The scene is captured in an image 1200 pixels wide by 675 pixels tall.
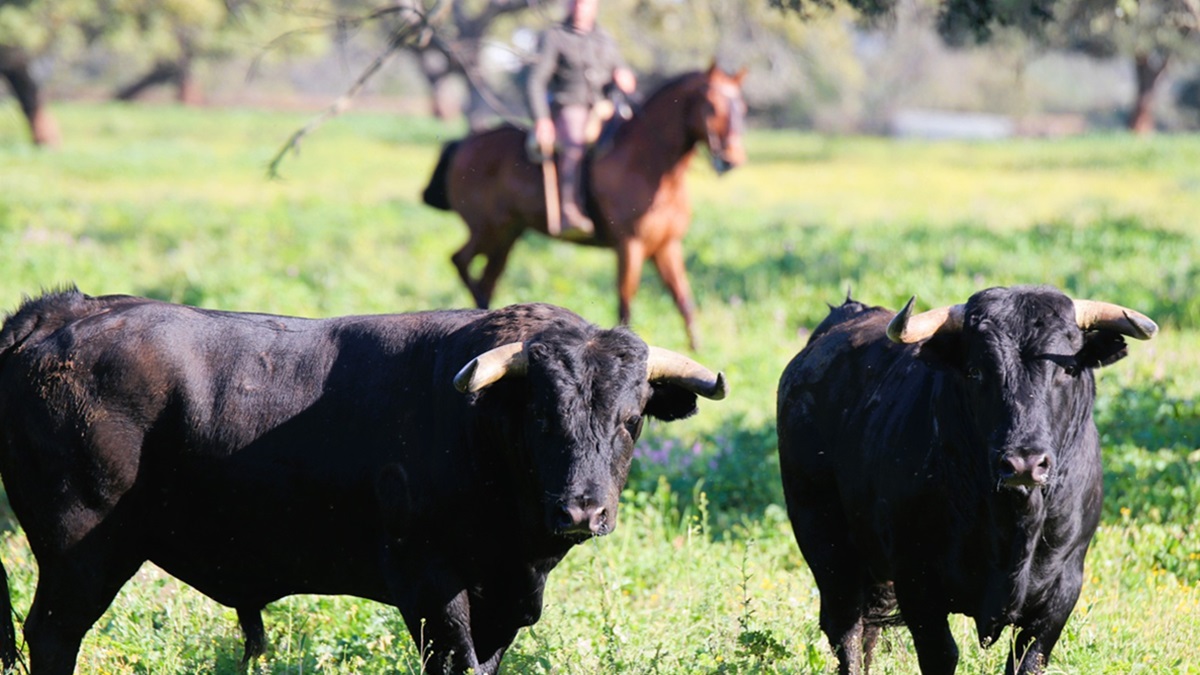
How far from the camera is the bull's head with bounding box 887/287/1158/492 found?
4.59 meters

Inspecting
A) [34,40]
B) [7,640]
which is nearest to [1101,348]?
[7,640]

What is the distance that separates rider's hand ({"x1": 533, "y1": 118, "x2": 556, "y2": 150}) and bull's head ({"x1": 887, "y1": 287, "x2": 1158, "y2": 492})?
9388mm

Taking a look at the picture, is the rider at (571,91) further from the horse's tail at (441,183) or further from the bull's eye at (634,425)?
the bull's eye at (634,425)

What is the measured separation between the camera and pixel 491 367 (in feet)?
15.7

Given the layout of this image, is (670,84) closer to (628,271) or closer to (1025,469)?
(628,271)

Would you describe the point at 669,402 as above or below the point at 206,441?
above

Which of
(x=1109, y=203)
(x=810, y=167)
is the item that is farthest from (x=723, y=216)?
(x=810, y=167)

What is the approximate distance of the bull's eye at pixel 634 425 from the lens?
4965mm

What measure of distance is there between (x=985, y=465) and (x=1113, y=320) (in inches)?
26.6

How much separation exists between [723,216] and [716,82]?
311 inches

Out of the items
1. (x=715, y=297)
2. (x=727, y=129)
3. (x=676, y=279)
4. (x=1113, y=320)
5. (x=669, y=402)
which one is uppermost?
(x=1113, y=320)

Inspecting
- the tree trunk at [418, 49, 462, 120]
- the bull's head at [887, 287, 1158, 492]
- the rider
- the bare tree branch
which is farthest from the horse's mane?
the tree trunk at [418, 49, 462, 120]

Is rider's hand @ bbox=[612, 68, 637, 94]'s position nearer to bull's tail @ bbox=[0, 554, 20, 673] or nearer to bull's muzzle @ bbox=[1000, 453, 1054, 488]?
bull's tail @ bbox=[0, 554, 20, 673]

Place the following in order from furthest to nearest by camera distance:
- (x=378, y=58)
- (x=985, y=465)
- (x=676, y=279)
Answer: (x=676, y=279) < (x=378, y=58) < (x=985, y=465)
